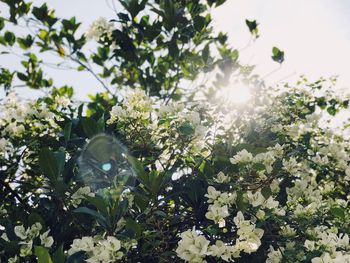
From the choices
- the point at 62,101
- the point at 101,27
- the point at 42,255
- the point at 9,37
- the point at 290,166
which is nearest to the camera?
the point at 42,255

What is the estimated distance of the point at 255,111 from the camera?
356 cm

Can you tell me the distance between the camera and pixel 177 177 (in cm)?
259

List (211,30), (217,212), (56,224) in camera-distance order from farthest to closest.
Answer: (211,30) → (56,224) → (217,212)

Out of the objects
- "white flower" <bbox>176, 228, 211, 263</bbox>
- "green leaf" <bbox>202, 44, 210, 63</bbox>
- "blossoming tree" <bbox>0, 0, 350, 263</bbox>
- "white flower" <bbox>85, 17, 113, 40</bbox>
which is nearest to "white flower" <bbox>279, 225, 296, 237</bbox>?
"blossoming tree" <bbox>0, 0, 350, 263</bbox>

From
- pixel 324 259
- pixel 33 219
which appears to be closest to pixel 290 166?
pixel 324 259

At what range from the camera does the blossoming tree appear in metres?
1.89

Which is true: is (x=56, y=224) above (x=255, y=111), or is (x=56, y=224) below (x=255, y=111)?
below

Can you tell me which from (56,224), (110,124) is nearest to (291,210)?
(110,124)

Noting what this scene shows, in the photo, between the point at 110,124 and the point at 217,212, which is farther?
the point at 110,124

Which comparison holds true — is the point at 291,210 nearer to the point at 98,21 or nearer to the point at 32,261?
the point at 32,261

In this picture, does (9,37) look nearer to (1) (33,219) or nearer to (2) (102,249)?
(1) (33,219)

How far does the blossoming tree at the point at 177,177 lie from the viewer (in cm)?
189

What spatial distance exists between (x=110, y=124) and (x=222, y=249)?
42.1 inches

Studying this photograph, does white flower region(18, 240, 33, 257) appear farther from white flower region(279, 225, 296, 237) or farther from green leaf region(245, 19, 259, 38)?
green leaf region(245, 19, 259, 38)
